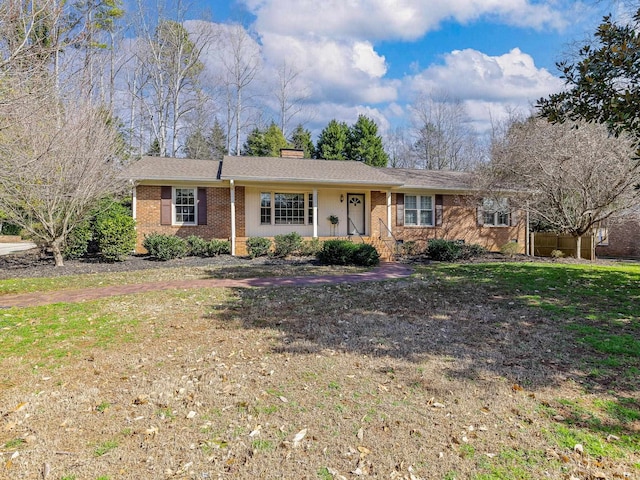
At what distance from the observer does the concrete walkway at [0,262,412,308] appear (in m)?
7.23

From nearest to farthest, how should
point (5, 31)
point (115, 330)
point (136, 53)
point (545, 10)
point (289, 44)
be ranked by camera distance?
point (5, 31) → point (115, 330) → point (545, 10) → point (136, 53) → point (289, 44)

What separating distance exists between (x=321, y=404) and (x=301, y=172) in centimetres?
1329

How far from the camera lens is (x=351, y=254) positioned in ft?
39.9

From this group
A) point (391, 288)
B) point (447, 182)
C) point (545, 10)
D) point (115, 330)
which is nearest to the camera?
point (115, 330)

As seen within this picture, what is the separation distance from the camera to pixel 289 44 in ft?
95.1

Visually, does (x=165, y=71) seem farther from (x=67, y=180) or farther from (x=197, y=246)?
(x=67, y=180)

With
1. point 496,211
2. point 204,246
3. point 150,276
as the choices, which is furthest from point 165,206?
point 496,211

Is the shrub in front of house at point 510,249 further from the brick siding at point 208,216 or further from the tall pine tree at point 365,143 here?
the tall pine tree at point 365,143

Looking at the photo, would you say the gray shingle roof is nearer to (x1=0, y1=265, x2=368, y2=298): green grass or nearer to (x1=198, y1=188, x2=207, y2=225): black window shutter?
(x1=198, y1=188, x2=207, y2=225): black window shutter

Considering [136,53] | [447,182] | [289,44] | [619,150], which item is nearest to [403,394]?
[619,150]

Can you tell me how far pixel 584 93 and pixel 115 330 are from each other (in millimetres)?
7394

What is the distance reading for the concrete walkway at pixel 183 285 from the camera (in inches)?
285

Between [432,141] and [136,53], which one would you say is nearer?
[136,53]

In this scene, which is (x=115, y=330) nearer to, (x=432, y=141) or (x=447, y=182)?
(x=447, y=182)
